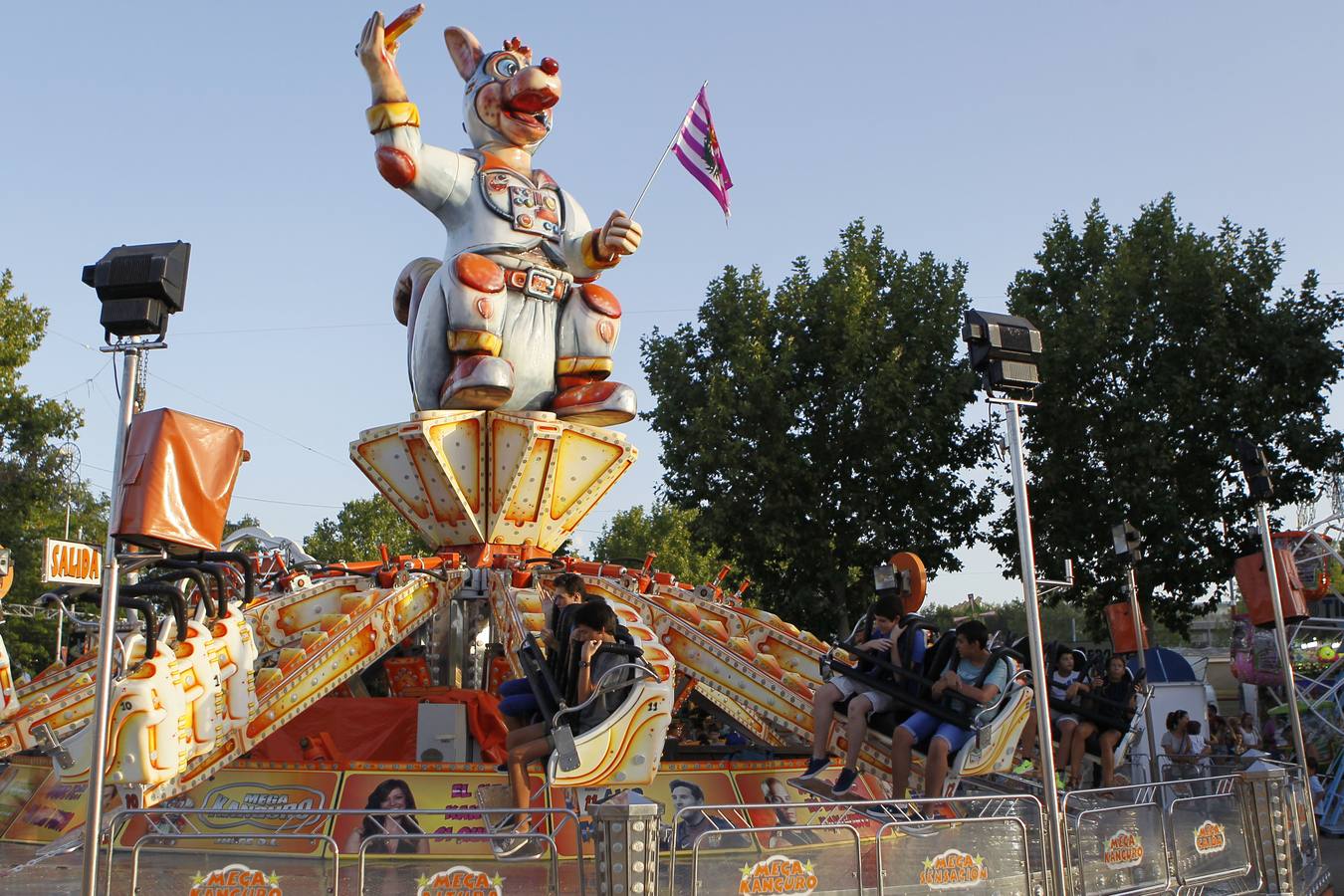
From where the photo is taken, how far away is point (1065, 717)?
35.1ft

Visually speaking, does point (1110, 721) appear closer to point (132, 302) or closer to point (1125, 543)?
point (1125, 543)

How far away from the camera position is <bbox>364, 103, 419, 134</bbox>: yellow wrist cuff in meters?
13.1

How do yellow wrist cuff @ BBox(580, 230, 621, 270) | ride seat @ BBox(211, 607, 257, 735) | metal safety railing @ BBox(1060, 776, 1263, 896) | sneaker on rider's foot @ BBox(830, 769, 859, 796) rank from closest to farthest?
1. metal safety railing @ BBox(1060, 776, 1263, 896)
2. ride seat @ BBox(211, 607, 257, 735)
3. sneaker on rider's foot @ BBox(830, 769, 859, 796)
4. yellow wrist cuff @ BBox(580, 230, 621, 270)

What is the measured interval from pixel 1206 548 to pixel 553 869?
62.5 ft

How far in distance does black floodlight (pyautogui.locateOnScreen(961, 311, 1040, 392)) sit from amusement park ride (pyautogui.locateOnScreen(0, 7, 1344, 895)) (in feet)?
0.07

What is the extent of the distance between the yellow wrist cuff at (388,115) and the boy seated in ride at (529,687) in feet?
21.2

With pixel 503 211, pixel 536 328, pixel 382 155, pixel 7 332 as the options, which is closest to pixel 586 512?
pixel 536 328

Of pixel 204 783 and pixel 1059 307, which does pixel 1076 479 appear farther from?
pixel 204 783

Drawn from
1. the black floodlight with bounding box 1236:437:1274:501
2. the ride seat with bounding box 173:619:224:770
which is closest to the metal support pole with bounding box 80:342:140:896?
the ride seat with bounding box 173:619:224:770

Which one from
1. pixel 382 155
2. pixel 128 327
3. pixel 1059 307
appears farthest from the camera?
pixel 1059 307

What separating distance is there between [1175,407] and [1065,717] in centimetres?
1303

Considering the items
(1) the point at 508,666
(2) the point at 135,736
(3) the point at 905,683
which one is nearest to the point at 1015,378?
(3) the point at 905,683

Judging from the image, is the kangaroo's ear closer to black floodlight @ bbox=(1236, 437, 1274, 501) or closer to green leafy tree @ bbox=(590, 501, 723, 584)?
black floodlight @ bbox=(1236, 437, 1274, 501)

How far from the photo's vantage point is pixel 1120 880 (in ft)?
24.7
